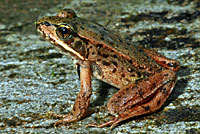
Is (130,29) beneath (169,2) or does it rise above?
beneath

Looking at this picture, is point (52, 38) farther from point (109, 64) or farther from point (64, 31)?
point (109, 64)

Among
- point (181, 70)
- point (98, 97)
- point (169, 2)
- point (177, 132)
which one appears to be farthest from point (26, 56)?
point (169, 2)

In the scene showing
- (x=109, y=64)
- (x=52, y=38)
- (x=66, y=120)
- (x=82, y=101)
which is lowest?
(x=66, y=120)

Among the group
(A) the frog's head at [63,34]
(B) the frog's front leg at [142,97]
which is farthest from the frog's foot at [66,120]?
(A) the frog's head at [63,34]

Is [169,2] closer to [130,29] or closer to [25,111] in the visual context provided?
[130,29]

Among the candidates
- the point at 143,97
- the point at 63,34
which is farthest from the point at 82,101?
the point at 63,34

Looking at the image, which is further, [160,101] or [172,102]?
[172,102]
